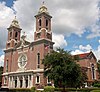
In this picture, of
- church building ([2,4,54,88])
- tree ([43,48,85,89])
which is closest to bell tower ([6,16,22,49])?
church building ([2,4,54,88])

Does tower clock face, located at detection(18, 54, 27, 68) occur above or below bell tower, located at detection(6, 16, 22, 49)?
below

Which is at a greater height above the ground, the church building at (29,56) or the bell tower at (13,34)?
the bell tower at (13,34)

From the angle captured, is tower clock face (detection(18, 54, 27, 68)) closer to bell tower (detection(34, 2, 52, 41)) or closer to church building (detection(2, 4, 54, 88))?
church building (detection(2, 4, 54, 88))

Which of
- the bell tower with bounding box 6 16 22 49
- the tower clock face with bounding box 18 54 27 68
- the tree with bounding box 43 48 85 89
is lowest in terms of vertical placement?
the tree with bounding box 43 48 85 89

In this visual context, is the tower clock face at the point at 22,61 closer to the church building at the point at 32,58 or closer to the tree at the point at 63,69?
the church building at the point at 32,58

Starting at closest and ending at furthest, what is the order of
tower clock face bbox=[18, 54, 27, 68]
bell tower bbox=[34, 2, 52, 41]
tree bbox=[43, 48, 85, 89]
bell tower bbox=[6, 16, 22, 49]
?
1. tree bbox=[43, 48, 85, 89]
2. bell tower bbox=[34, 2, 52, 41]
3. tower clock face bbox=[18, 54, 27, 68]
4. bell tower bbox=[6, 16, 22, 49]

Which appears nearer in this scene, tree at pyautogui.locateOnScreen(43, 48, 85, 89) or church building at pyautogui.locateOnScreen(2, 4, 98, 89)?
tree at pyautogui.locateOnScreen(43, 48, 85, 89)

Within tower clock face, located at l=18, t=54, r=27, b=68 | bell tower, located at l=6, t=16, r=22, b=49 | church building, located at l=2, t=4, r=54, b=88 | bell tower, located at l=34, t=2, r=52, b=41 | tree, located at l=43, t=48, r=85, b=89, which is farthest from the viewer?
bell tower, located at l=6, t=16, r=22, b=49

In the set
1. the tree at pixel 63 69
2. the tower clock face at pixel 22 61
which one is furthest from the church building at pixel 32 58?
the tree at pixel 63 69

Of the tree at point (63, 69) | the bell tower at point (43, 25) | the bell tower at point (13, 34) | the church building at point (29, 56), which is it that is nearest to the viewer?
the tree at point (63, 69)

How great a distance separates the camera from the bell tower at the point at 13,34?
64.7 m

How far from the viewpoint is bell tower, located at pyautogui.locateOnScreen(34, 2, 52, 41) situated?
178ft

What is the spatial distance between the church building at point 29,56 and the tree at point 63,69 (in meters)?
14.6

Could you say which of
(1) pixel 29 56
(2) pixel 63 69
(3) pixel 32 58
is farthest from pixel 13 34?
(2) pixel 63 69
